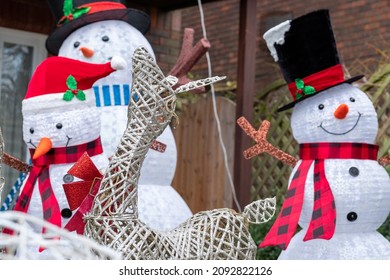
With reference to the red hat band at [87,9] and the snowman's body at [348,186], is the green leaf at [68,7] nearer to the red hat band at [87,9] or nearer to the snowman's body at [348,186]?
the red hat band at [87,9]

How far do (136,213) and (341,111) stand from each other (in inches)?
49.0

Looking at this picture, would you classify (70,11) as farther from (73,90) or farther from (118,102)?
(73,90)

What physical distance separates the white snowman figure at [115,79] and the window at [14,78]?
1692 mm

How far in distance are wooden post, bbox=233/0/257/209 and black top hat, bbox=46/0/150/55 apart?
138 cm

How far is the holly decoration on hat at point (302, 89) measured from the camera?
3.16 m

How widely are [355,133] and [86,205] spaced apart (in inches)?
53.4

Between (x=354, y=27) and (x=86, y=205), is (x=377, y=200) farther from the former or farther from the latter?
(x=354, y=27)

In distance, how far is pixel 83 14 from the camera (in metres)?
3.49

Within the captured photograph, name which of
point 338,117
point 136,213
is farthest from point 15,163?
point 338,117

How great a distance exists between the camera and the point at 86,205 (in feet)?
7.60

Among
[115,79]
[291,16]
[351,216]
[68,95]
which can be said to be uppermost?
[291,16]

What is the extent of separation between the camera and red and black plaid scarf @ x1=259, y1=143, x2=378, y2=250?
2996mm

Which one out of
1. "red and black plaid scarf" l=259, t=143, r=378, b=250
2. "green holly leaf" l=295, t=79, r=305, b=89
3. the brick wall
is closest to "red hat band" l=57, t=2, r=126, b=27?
"green holly leaf" l=295, t=79, r=305, b=89
